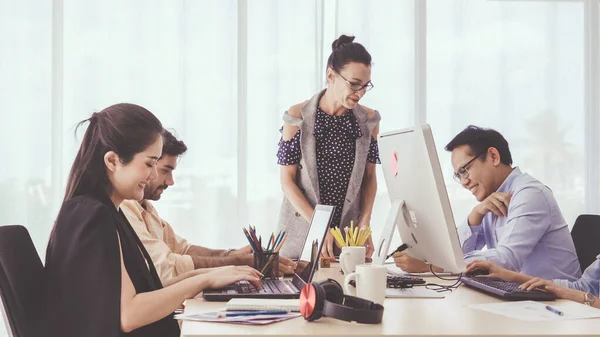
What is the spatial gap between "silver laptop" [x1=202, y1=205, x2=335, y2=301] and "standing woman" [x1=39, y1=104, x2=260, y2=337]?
1.6 inches

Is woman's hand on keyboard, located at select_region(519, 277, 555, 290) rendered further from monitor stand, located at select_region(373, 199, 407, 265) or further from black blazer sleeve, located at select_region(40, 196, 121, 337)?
black blazer sleeve, located at select_region(40, 196, 121, 337)

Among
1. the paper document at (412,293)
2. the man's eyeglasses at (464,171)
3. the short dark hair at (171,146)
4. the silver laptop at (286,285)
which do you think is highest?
the short dark hair at (171,146)

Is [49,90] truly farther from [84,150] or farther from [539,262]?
[539,262]

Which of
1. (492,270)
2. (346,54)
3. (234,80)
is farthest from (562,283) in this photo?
(234,80)

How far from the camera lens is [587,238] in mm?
2652

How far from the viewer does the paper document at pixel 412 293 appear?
183cm

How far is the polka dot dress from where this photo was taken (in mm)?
3016

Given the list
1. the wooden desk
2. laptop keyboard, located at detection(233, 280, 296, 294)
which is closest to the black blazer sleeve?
the wooden desk

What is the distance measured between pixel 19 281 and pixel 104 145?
379 mm

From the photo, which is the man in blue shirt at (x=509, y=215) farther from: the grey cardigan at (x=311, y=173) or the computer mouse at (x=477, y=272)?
the grey cardigan at (x=311, y=173)

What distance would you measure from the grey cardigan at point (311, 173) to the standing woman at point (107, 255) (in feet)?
3.92

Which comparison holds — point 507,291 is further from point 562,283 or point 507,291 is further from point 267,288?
point 267,288

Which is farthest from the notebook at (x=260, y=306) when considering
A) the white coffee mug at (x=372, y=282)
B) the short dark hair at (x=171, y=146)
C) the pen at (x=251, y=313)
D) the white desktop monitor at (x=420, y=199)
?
the short dark hair at (x=171, y=146)

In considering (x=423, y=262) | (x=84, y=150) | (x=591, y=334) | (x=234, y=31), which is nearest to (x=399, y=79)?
(x=234, y=31)
